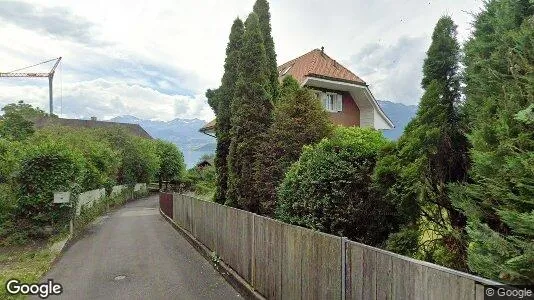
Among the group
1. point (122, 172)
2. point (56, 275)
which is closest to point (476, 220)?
point (56, 275)

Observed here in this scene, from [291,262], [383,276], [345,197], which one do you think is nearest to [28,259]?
[291,262]

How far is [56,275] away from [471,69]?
35.8 ft

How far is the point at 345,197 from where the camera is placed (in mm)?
6828

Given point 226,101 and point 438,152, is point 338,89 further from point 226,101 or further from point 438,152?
point 438,152

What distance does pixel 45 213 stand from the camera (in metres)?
16.8

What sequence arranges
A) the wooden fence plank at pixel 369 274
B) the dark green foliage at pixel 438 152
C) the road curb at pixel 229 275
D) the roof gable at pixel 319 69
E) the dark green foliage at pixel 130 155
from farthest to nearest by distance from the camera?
the dark green foliage at pixel 130 155, the roof gable at pixel 319 69, the road curb at pixel 229 275, the dark green foliage at pixel 438 152, the wooden fence plank at pixel 369 274

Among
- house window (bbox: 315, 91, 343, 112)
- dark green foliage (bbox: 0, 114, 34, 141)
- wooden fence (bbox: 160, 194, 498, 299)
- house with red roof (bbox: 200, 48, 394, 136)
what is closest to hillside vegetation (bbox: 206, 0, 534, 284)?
wooden fence (bbox: 160, 194, 498, 299)

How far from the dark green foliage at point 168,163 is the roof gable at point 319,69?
4428 centimetres

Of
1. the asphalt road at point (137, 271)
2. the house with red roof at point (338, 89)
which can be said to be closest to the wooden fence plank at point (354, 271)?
the asphalt road at point (137, 271)

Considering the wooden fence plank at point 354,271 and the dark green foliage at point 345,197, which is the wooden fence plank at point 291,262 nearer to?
the dark green foliage at point 345,197

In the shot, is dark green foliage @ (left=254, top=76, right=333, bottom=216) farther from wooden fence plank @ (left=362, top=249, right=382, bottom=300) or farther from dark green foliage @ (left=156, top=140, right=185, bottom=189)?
dark green foliage @ (left=156, top=140, right=185, bottom=189)

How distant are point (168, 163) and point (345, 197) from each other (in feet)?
195

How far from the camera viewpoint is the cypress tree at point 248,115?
37.3 ft

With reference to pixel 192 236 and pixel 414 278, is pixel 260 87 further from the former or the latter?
pixel 414 278
